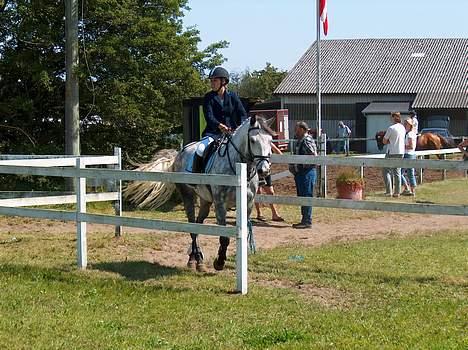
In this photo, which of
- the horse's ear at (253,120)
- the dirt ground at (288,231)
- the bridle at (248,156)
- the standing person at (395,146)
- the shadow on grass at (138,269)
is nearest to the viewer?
the bridle at (248,156)

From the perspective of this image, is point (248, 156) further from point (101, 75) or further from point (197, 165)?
point (101, 75)

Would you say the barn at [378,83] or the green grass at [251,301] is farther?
the barn at [378,83]

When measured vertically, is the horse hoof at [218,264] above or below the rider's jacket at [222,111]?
below

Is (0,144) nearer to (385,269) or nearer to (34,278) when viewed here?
(34,278)

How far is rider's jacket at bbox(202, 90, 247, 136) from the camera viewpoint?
1018cm

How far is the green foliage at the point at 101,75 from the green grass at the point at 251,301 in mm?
10541

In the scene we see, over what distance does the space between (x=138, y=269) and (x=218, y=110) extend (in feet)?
7.56

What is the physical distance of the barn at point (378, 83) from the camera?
174 feet

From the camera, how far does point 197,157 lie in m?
10.3

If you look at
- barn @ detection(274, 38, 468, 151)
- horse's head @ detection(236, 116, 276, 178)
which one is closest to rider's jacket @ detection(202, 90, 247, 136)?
horse's head @ detection(236, 116, 276, 178)

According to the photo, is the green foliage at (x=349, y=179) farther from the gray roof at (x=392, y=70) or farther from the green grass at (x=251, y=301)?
the gray roof at (x=392, y=70)

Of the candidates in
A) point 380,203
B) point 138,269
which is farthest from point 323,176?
point 138,269

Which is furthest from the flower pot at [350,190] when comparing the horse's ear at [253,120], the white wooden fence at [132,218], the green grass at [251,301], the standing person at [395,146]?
the horse's ear at [253,120]

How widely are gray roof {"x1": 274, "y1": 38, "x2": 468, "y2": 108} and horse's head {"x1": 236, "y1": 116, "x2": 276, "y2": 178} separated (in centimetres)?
4417
